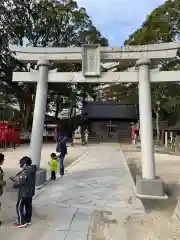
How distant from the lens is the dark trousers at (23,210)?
532 centimetres

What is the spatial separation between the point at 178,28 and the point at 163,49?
17734 millimetres

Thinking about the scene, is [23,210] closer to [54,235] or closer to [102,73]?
[54,235]

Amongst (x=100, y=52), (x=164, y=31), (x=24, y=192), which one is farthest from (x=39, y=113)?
(x=164, y=31)

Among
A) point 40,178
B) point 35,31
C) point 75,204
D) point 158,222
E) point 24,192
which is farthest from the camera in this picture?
point 35,31

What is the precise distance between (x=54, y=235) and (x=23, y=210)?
83cm

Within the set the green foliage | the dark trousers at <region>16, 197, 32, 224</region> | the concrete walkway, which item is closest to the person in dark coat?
the dark trousers at <region>16, 197, 32, 224</region>

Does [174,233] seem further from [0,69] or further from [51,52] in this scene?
[0,69]

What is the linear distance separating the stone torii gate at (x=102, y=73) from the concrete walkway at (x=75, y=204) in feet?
3.48

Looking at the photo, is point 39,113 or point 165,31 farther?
point 165,31

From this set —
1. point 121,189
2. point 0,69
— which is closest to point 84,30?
point 0,69

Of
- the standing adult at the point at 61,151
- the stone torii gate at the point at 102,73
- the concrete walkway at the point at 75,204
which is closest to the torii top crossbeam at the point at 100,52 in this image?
the stone torii gate at the point at 102,73

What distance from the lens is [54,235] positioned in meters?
4.90

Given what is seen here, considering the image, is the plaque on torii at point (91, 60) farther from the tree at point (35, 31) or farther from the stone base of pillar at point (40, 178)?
the tree at point (35, 31)

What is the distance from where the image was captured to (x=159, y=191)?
8.15 meters
